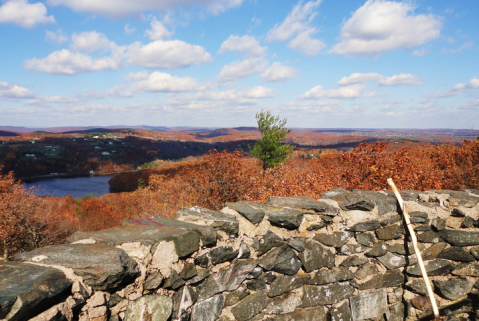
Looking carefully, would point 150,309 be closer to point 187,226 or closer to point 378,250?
point 187,226

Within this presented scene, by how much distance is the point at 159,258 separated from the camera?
2.54 meters

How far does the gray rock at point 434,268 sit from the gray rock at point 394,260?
10 cm

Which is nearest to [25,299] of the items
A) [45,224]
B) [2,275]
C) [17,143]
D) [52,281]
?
[52,281]

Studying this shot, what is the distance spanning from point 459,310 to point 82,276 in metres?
4.93

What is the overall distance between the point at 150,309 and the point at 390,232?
3.28m

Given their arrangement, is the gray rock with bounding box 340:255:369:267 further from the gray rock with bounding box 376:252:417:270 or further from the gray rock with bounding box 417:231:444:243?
the gray rock with bounding box 417:231:444:243

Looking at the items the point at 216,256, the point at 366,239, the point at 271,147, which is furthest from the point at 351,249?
the point at 271,147

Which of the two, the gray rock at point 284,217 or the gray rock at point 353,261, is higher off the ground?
the gray rock at point 284,217

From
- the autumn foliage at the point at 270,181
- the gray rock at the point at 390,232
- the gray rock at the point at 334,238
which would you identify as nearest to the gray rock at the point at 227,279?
the gray rock at the point at 334,238

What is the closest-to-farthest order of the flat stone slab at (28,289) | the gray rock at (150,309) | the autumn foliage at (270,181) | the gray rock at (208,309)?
the flat stone slab at (28,289) → the gray rock at (150,309) → the gray rock at (208,309) → the autumn foliage at (270,181)

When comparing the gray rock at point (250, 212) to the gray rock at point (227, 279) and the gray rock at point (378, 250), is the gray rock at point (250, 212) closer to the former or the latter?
the gray rock at point (227, 279)

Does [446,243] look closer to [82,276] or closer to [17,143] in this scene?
[82,276]

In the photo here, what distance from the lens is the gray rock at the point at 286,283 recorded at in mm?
3260

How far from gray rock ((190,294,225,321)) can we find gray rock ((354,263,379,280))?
197 cm
